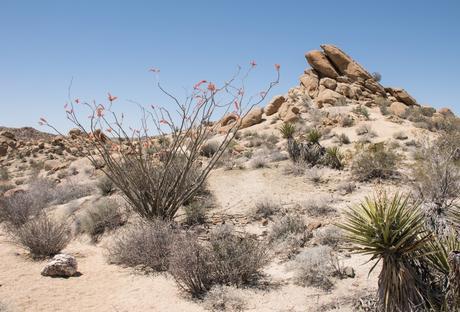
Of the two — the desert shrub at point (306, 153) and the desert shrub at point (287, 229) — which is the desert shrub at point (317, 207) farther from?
the desert shrub at point (306, 153)

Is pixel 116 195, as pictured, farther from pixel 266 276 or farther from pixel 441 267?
pixel 441 267

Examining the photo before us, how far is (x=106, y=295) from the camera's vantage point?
6527 millimetres

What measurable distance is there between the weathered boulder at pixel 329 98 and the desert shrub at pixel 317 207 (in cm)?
1861

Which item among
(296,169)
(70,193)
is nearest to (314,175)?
(296,169)

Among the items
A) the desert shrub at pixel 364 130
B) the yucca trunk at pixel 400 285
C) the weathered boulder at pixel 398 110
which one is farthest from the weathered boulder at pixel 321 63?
the yucca trunk at pixel 400 285

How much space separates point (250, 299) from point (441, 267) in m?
2.67

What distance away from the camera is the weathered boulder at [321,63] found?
32281 mm

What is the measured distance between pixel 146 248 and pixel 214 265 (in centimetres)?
176

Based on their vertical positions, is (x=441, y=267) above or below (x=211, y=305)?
above

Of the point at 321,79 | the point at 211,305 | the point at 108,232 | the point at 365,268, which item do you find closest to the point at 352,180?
the point at 365,268

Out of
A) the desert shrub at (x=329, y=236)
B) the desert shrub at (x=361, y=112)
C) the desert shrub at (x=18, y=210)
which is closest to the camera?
the desert shrub at (x=329, y=236)

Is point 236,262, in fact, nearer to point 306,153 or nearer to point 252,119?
point 306,153

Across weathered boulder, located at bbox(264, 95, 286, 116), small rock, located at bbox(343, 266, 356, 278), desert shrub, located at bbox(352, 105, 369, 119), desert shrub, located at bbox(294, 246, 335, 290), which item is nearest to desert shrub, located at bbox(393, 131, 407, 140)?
desert shrub, located at bbox(352, 105, 369, 119)

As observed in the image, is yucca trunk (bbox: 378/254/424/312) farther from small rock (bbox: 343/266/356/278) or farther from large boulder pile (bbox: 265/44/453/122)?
large boulder pile (bbox: 265/44/453/122)
